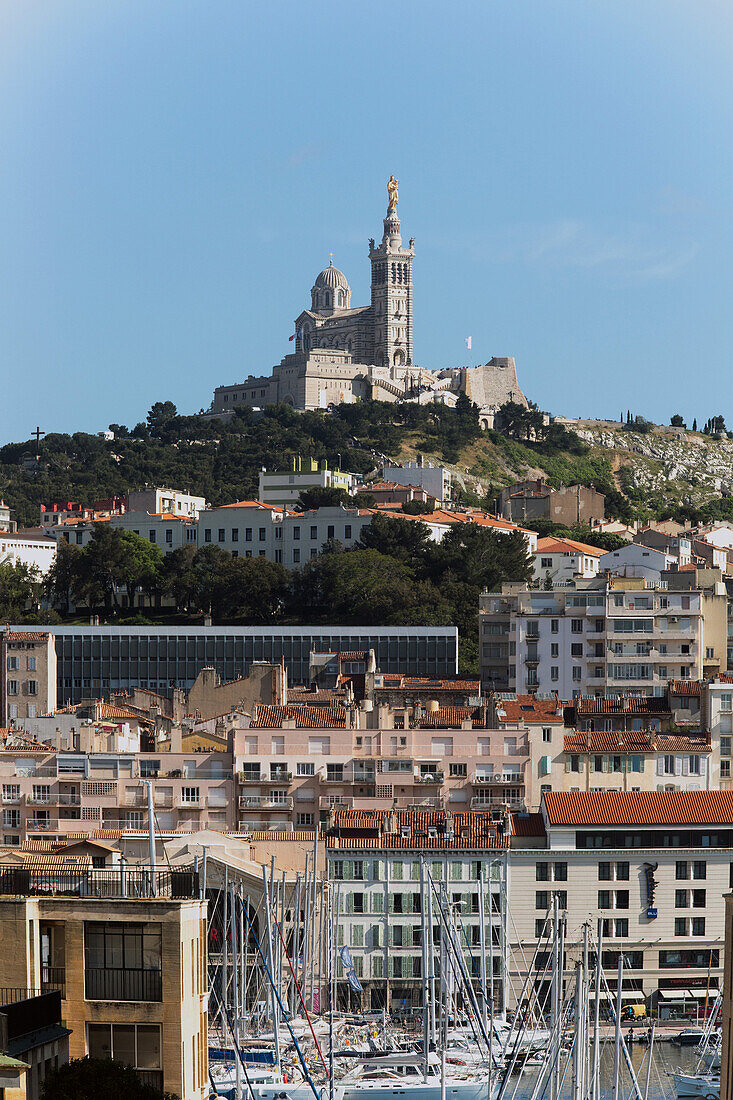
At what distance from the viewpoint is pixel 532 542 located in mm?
114688

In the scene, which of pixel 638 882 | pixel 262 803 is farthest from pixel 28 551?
pixel 638 882

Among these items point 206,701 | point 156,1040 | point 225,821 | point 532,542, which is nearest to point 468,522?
point 532,542

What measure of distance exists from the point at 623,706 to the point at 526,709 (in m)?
5.42

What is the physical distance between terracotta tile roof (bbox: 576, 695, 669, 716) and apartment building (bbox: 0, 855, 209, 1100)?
51.3m

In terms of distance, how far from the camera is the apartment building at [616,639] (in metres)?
83.1

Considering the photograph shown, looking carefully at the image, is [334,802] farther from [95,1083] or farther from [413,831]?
[95,1083]

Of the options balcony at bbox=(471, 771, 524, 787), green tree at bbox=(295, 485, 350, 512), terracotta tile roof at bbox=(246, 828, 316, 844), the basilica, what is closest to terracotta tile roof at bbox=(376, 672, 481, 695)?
balcony at bbox=(471, 771, 524, 787)

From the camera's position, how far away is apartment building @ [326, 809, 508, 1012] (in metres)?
51.2

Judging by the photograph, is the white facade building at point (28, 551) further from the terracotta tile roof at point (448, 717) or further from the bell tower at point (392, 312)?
the bell tower at point (392, 312)

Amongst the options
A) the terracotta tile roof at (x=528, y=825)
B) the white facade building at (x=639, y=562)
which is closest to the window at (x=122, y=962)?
the terracotta tile roof at (x=528, y=825)

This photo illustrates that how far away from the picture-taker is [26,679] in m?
80.4

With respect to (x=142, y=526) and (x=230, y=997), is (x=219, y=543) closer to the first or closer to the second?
(x=142, y=526)

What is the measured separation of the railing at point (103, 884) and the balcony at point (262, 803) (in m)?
38.7

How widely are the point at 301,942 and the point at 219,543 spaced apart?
69889 mm
